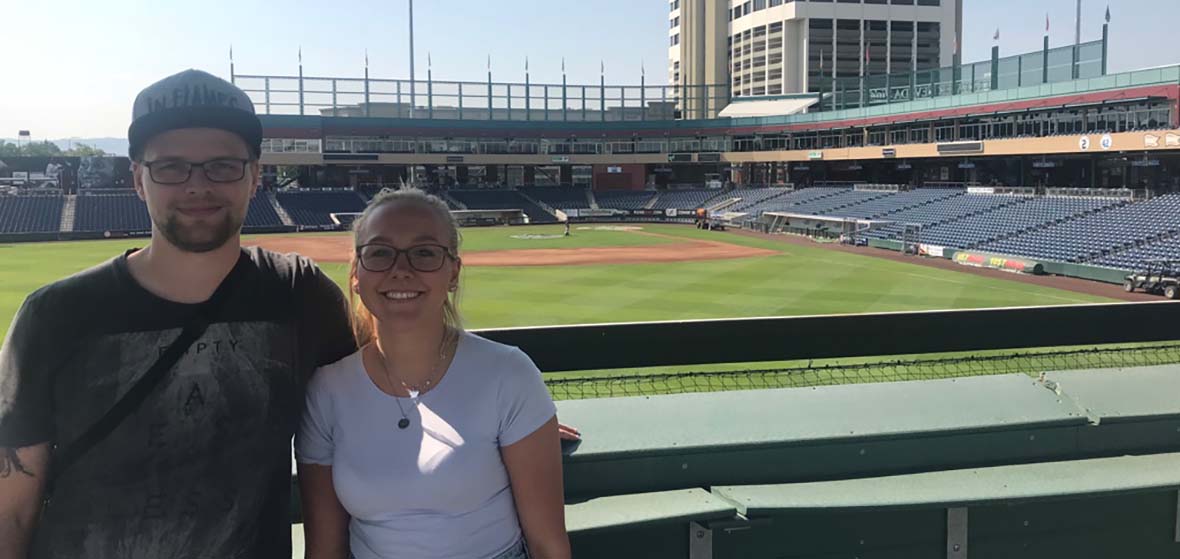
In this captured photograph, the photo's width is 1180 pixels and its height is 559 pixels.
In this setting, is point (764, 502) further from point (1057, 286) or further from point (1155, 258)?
point (1155, 258)

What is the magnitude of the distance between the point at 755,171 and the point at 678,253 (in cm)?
4758

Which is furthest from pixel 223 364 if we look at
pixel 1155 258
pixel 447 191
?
pixel 447 191

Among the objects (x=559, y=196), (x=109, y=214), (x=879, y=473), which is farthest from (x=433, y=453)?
(x=559, y=196)

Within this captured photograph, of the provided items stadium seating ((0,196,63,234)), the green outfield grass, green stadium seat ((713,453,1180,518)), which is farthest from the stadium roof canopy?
green stadium seat ((713,453,1180,518))

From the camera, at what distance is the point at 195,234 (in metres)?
2.44

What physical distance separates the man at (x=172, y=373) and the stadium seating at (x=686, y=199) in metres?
74.7

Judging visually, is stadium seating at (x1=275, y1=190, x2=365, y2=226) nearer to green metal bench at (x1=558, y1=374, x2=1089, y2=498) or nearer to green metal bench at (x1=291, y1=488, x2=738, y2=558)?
green metal bench at (x1=558, y1=374, x2=1089, y2=498)

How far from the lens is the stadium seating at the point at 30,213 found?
5825cm

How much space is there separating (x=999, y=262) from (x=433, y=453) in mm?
37189

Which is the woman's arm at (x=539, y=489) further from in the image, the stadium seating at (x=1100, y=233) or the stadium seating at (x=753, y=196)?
the stadium seating at (x=753, y=196)

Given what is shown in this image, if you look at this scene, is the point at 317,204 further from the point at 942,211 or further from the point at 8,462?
the point at 8,462

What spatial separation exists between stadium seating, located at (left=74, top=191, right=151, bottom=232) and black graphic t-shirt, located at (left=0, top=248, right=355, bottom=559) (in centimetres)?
6455

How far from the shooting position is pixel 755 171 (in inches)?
3469

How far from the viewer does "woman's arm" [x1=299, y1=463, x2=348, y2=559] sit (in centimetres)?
256
